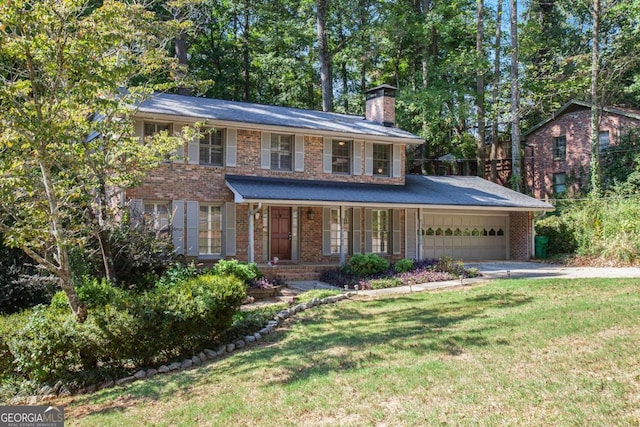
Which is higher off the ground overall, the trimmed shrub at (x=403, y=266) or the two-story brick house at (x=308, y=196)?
the two-story brick house at (x=308, y=196)

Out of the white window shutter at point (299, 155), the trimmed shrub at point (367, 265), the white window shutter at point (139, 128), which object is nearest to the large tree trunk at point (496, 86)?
the white window shutter at point (299, 155)

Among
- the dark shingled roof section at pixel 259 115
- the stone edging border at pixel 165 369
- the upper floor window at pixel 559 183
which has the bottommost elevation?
the stone edging border at pixel 165 369

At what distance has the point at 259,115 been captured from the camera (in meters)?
18.6

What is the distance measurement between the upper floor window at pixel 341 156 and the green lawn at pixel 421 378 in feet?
33.9

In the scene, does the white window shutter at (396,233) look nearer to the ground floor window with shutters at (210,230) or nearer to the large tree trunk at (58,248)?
the ground floor window with shutters at (210,230)

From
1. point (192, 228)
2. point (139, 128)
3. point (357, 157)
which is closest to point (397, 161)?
point (357, 157)

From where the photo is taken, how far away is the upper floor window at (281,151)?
59.6 ft

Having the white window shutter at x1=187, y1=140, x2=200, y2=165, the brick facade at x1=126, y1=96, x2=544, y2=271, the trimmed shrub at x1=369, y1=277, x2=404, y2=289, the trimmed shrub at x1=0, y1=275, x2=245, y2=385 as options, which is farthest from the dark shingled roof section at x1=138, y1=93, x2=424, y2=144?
the trimmed shrub at x1=0, y1=275, x2=245, y2=385

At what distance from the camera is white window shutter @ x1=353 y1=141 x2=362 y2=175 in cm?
1948

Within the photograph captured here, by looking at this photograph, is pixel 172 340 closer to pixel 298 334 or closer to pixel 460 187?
pixel 298 334

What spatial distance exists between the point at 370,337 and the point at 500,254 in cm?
1556

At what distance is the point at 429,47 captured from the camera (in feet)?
104

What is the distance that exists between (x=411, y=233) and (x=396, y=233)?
0.57m

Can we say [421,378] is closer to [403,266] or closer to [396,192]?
[403,266]
